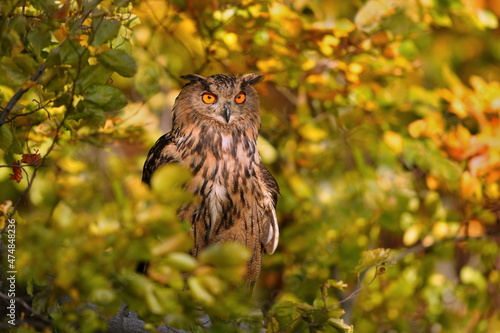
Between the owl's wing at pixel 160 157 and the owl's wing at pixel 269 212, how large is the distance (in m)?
0.42

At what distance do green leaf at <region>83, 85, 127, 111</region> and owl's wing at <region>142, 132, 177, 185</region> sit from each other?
105cm

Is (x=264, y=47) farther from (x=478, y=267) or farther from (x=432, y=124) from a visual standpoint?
(x=478, y=267)

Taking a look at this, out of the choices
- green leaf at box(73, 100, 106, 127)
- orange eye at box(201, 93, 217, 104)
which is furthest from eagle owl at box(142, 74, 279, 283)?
green leaf at box(73, 100, 106, 127)

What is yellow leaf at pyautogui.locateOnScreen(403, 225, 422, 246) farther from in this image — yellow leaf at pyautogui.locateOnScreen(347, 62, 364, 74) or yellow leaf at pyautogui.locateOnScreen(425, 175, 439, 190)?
yellow leaf at pyautogui.locateOnScreen(347, 62, 364, 74)

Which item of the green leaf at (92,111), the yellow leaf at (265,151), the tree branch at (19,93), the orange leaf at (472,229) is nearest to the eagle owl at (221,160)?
the yellow leaf at (265,151)

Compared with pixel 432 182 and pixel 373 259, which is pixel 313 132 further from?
pixel 373 259

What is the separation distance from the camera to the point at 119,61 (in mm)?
1823

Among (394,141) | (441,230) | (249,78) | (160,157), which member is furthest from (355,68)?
(441,230)

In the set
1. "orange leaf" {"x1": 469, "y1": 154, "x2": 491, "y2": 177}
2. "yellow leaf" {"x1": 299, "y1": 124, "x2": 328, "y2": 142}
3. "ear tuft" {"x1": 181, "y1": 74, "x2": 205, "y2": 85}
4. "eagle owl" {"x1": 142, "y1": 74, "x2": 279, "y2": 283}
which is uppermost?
"ear tuft" {"x1": 181, "y1": 74, "x2": 205, "y2": 85}

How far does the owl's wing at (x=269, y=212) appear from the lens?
3.20 meters

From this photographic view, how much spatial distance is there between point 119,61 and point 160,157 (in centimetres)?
126

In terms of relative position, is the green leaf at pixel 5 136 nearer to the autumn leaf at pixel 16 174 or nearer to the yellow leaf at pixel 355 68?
the autumn leaf at pixel 16 174

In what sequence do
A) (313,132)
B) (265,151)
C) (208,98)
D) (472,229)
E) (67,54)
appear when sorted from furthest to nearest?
(472,229) → (313,132) → (265,151) → (208,98) → (67,54)

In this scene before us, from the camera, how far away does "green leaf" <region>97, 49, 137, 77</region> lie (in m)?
1.82
